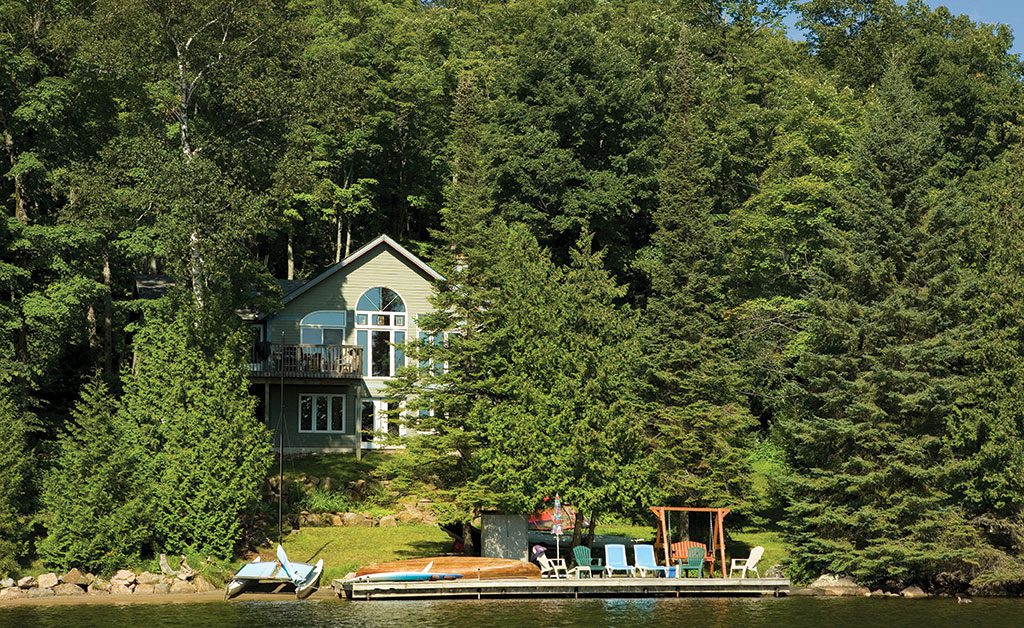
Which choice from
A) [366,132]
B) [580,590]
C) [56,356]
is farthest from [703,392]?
[366,132]

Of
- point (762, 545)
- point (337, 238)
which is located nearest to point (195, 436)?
point (762, 545)

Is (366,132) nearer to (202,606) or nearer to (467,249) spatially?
(467,249)

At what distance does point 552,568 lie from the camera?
35812mm

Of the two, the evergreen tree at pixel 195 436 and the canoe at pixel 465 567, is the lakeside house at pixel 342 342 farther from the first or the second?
the canoe at pixel 465 567

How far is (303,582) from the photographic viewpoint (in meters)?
34.3

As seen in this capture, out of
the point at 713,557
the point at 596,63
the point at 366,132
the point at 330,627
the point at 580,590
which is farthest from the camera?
the point at 366,132

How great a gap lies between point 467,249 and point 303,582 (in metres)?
11.9

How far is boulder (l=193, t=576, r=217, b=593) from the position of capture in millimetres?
34841

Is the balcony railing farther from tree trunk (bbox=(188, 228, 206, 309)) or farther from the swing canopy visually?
the swing canopy

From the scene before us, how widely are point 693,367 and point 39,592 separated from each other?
20.6 meters

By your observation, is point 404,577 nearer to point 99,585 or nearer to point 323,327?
point 99,585

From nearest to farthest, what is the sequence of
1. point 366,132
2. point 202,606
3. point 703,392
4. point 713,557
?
point 202,606 < point 713,557 < point 703,392 < point 366,132

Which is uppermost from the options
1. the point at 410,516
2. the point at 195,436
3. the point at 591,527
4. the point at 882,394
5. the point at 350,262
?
the point at 350,262

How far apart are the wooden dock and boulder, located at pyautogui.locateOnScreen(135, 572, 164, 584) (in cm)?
499
